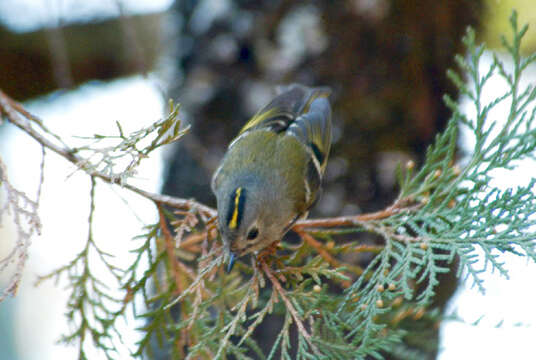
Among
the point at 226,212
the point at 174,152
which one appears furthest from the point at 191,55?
the point at 226,212

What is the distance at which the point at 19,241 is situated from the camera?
1.56 meters

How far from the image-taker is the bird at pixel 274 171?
2172 millimetres

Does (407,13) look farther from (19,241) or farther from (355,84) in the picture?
(19,241)

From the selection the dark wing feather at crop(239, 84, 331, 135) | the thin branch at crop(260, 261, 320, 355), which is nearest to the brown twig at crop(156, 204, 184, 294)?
the thin branch at crop(260, 261, 320, 355)

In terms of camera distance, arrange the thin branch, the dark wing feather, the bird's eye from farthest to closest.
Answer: the dark wing feather < the bird's eye < the thin branch

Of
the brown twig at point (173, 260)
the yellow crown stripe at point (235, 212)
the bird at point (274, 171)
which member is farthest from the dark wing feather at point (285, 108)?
the brown twig at point (173, 260)

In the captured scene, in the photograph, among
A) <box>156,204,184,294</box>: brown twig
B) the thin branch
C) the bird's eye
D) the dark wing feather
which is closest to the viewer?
the thin branch

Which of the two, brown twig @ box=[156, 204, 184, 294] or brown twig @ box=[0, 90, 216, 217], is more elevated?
brown twig @ box=[0, 90, 216, 217]

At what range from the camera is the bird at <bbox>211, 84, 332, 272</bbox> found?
217 cm

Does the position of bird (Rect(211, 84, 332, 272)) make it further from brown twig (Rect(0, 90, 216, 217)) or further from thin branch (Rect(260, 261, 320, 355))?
brown twig (Rect(0, 90, 216, 217))

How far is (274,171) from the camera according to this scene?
8.37 feet

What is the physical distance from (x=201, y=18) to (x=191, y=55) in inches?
8.7

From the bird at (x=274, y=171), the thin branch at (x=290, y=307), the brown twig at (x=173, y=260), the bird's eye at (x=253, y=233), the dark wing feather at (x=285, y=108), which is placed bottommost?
the thin branch at (x=290, y=307)

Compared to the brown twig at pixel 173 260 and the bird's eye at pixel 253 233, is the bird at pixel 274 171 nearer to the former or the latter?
the bird's eye at pixel 253 233
